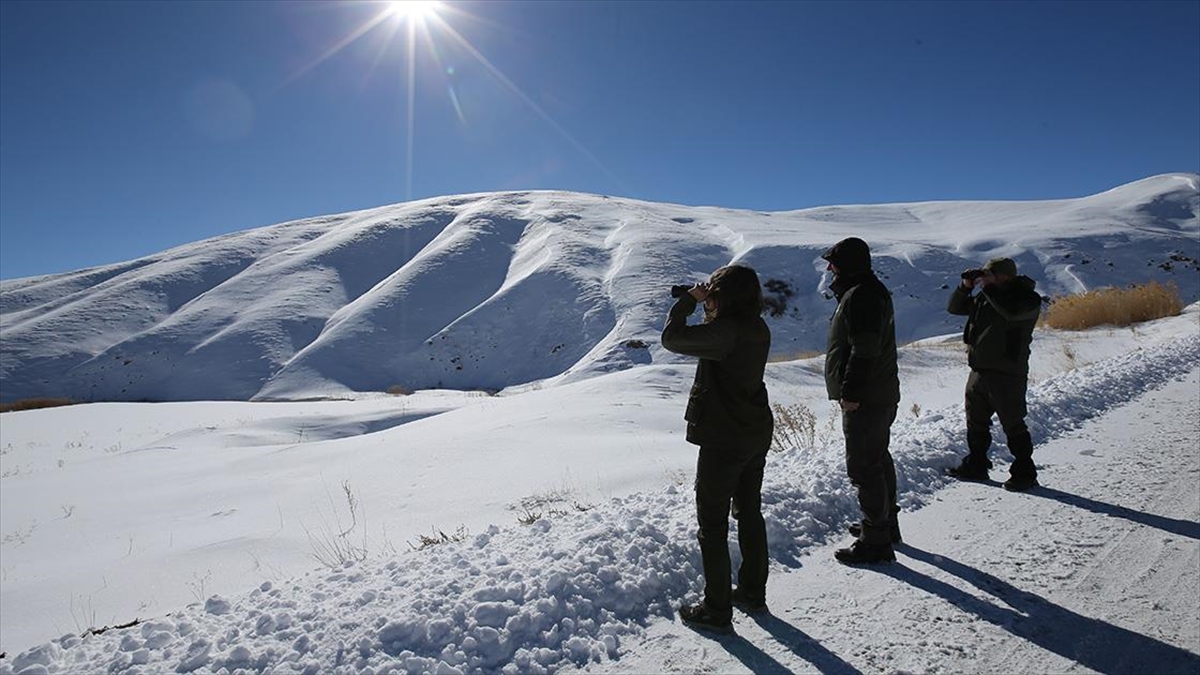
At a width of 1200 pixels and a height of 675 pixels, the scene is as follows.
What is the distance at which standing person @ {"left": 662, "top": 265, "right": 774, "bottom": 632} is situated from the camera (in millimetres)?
3080

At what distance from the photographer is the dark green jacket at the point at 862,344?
3803mm

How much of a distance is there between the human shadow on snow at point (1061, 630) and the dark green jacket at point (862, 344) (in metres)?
1.12

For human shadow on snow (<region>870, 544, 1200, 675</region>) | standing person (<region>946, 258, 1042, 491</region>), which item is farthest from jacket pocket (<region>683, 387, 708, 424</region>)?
standing person (<region>946, 258, 1042, 491</region>)

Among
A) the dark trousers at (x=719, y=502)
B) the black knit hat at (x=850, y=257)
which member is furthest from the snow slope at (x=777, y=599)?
the black knit hat at (x=850, y=257)

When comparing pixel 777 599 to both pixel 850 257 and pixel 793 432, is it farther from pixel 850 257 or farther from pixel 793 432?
pixel 793 432

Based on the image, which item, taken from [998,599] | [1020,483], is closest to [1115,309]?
[1020,483]

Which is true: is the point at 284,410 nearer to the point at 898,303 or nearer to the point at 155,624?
the point at 155,624

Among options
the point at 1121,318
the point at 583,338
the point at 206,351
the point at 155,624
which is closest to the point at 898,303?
the point at 1121,318

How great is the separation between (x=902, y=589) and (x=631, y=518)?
1648 millimetres

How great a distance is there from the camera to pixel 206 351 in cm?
4353

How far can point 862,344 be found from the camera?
3.79 metres

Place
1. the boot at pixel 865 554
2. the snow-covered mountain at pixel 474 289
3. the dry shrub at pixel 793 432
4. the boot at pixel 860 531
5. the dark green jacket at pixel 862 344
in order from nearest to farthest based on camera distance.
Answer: the dark green jacket at pixel 862 344 < the boot at pixel 865 554 < the boot at pixel 860 531 < the dry shrub at pixel 793 432 < the snow-covered mountain at pixel 474 289

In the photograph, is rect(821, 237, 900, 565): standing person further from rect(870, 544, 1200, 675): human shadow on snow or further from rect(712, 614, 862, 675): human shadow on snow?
rect(712, 614, 862, 675): human shadow on snow

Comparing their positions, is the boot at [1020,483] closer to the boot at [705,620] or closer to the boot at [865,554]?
the boot at [865,554]
